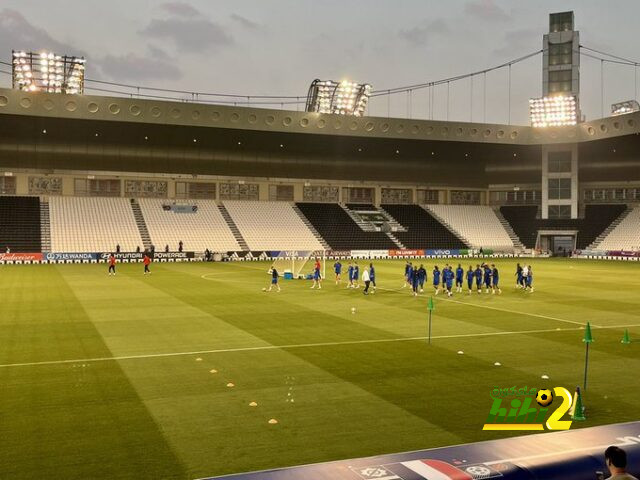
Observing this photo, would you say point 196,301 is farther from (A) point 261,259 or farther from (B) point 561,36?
(B) point 561,36

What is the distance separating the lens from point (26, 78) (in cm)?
5366

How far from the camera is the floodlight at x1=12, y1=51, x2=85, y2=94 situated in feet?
175

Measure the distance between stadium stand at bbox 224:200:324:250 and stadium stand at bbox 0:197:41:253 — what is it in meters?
20.1

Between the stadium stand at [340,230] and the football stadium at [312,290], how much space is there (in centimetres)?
30

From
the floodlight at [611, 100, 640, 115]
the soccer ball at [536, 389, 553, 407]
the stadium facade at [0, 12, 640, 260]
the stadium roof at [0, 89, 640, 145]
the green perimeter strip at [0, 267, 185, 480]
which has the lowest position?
the green perimeter strip at [0, 267, 185, 480]

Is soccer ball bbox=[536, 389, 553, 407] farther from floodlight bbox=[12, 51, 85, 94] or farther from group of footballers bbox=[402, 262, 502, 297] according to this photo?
floodlight bbox=[12, 51, 85, 94]

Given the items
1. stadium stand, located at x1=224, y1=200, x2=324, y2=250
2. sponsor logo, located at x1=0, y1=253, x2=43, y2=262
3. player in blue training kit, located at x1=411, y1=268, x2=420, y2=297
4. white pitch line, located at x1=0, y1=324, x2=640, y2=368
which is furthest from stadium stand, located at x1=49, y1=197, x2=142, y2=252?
white pitch line, located at x1=0, y1=324, x2=640, y2=368

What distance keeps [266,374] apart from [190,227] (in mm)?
53907

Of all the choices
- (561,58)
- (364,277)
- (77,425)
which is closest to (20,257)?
(364,277)

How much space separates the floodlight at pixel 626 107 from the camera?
79688mm

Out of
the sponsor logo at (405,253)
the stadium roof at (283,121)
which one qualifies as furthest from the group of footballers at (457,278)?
the sponsor logo at (405,253)

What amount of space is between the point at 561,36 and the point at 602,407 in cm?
8233

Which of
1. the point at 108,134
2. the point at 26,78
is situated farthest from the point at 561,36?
the point at 26,78

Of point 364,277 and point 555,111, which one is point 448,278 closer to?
point 364,277
